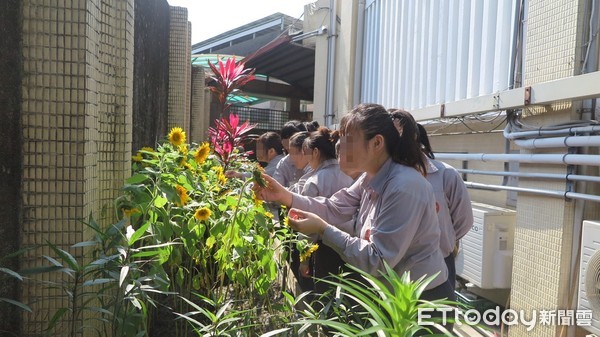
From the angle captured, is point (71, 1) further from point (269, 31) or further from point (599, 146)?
point (269, 31)

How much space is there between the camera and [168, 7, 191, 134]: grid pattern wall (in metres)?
4.60

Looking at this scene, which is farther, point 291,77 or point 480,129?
point 291,77

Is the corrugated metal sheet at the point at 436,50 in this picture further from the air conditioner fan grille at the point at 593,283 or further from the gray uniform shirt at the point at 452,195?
the air conditioner fan grille at the point at 593,283

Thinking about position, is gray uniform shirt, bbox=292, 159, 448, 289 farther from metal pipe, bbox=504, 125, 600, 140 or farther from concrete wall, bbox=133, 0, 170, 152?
concrete wall, bbox=133, 0, 170, 152

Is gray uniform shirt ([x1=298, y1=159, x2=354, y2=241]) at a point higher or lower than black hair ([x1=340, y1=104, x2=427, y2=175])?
lower

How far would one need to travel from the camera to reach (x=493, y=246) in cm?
343

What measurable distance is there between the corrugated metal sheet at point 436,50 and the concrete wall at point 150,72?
258 centimetres

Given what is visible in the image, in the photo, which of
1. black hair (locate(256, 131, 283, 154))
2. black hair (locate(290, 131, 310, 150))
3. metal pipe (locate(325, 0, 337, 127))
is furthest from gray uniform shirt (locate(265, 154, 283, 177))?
metal pipe (locate(325, 0, 337, 127))

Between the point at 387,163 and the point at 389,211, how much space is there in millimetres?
203

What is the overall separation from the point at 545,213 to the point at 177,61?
3555 mm

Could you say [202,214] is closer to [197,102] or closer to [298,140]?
[298,140]

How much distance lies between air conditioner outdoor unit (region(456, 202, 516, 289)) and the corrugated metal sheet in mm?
1002

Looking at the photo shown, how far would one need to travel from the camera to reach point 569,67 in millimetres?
2740

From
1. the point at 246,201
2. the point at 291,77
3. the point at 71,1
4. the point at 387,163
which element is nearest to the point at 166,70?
the point at 246,201
